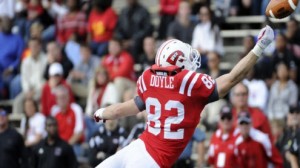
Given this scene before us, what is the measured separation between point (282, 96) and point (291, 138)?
194cm

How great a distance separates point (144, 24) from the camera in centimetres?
1595

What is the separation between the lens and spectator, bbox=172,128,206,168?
12266mm

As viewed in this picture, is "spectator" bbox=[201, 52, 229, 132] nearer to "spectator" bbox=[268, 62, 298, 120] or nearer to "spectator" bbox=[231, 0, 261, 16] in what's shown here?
"spectator" bbox=[268, 62, 298, 120]

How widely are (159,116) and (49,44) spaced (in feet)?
23.9

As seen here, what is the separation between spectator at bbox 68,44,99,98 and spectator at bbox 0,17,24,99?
1.07 metres

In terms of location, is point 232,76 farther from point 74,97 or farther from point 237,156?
point 74,97

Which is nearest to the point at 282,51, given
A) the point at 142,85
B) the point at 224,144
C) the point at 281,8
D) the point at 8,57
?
the point at 224,144

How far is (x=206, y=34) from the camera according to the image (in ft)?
49.5

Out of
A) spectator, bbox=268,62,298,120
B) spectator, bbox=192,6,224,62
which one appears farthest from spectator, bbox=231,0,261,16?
spectator, bbox=268,62,298,120

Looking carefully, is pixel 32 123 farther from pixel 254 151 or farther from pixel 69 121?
pixel 254 151

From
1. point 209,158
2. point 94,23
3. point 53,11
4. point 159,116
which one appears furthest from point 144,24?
point 159,116

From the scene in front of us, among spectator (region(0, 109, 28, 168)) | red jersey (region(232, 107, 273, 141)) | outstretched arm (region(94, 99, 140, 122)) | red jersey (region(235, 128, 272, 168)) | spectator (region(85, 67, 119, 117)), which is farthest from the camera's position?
spectator (region(85, 67, 119, 117))

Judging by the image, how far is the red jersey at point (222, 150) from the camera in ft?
39.0

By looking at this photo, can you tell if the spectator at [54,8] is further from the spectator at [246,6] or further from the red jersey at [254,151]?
the red jersey at [254,151]
